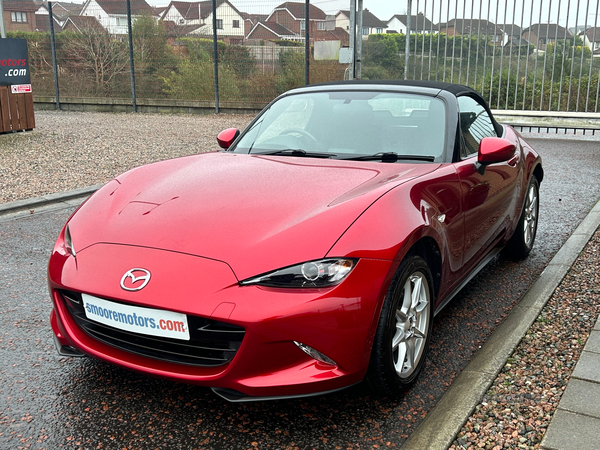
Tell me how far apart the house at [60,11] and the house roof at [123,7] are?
2.35ft

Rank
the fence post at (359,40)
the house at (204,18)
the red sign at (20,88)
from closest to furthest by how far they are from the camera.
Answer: the red sign at (20,88)
the fence post at (359,40)
the house at (204,18)

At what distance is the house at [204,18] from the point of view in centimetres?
1600

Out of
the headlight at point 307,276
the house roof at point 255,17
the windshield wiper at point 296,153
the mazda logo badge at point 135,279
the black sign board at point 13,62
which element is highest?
the house roof at point 255,17

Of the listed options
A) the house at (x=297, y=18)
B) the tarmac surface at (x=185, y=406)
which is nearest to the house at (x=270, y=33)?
A: the house at (x=297, y=18)

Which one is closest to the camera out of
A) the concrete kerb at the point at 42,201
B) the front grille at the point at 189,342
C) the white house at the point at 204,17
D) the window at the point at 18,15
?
the front grille at the point at 189,342

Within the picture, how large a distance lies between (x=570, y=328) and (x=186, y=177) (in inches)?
92.0

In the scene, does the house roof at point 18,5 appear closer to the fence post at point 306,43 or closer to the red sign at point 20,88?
the red sign at point 20,88

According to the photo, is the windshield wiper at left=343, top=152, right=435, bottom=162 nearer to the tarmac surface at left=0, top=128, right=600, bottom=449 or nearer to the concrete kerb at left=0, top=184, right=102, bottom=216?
the tarmac surface at left=0, top=128, right=600, bottom=449

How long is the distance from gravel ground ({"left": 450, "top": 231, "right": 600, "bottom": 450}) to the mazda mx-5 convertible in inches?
15.9

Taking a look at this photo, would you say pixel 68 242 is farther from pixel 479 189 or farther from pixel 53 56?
pixel 53 56

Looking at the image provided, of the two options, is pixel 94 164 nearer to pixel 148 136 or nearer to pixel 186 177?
pixel 148 136

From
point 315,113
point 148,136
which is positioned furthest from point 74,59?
point 315,113

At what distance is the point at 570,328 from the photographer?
3475mm

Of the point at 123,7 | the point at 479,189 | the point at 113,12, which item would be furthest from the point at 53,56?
the point at 479,189
